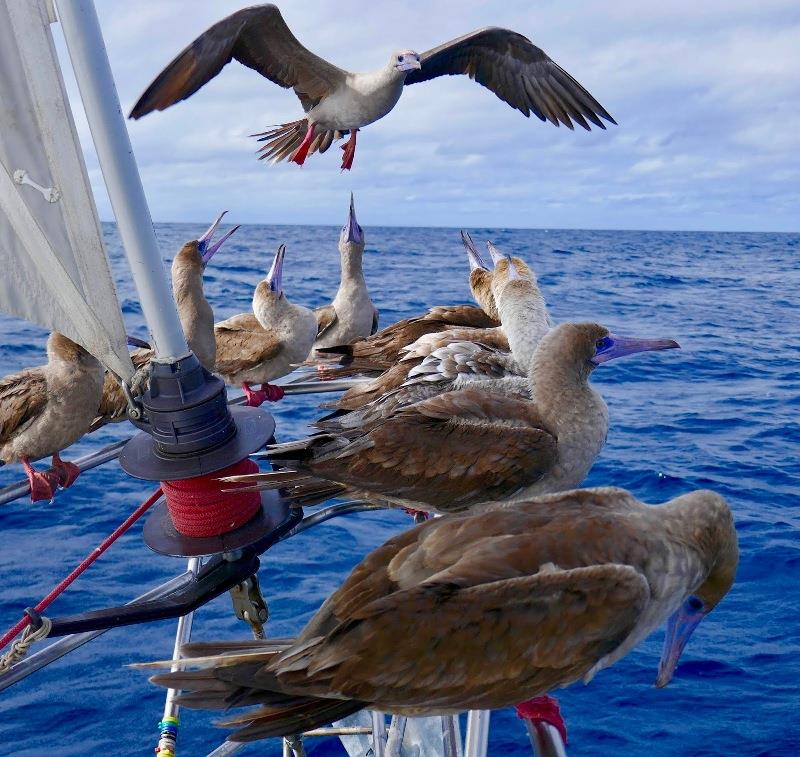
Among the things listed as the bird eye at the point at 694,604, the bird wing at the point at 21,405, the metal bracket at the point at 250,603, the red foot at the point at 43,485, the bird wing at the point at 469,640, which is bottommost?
the bird eye at the point at 694,604

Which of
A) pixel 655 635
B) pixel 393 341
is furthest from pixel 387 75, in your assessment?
pixel 655 635

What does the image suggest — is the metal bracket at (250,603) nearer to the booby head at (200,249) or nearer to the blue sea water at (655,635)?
the blue sea water at (655,635)

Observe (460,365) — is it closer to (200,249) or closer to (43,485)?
(43,485)

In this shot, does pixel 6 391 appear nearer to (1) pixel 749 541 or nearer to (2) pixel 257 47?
(2) pixel 257 47

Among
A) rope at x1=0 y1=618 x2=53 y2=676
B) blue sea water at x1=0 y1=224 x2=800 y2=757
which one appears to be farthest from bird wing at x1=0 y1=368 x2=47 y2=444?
rope at x1=0 y1=618 x2=53 y2=676

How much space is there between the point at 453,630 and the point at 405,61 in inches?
204

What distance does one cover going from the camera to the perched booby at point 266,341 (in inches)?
273

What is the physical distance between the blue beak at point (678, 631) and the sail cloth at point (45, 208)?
229 cm

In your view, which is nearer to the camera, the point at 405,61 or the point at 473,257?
the point at 405,61

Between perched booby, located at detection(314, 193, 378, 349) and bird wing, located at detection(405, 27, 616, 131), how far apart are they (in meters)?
1.78

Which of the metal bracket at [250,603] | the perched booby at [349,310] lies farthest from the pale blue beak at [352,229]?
the metal bracket at [250,603]

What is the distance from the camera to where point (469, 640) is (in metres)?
2.35

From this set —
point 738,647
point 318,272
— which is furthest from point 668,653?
point 318,272

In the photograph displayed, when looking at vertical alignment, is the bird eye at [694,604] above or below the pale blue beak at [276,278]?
below
